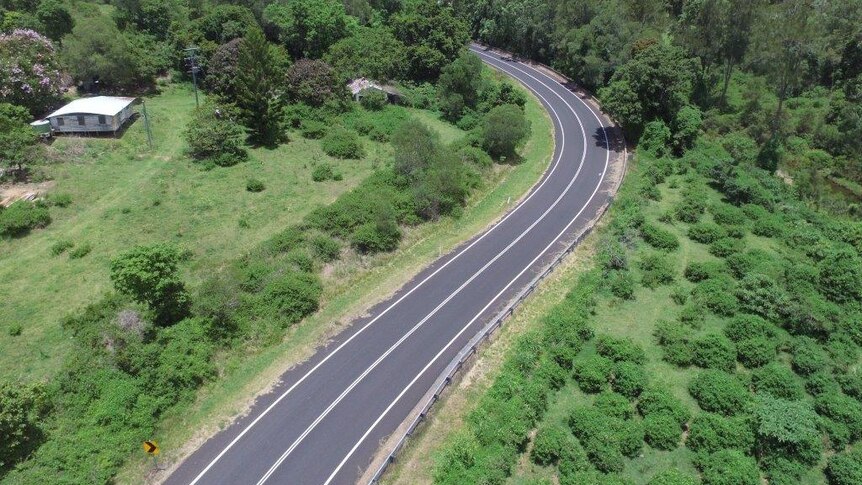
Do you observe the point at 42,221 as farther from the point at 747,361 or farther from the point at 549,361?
the point at 747,361

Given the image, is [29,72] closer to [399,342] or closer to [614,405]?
[399,342]

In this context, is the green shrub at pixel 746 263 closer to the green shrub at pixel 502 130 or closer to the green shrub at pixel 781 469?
the green shrub at pixel 781 469

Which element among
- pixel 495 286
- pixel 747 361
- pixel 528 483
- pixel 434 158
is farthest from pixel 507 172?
pixel 528 483

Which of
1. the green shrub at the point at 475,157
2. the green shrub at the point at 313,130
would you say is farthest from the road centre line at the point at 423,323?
the green shrub at the point at 313,130

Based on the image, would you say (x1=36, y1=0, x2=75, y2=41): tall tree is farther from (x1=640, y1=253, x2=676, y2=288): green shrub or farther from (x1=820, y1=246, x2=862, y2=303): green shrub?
(x1=820, y1=246, x2=862, y2=303): green shrub

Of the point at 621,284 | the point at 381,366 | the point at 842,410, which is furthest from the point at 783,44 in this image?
the point at 381,366

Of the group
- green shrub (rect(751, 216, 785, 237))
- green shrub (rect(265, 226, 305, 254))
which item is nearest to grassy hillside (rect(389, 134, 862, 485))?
green shrub (rect(751, 216, 785, 237))
